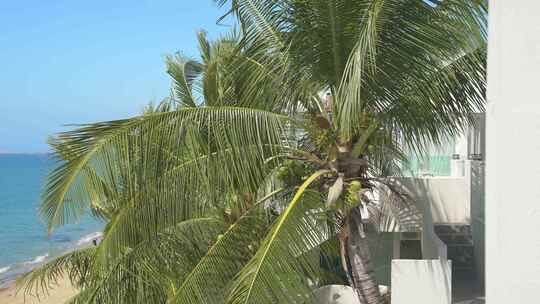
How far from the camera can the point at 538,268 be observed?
3.25 metres

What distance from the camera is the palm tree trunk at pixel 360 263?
740cm

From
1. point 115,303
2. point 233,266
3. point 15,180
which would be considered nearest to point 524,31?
point 233,266

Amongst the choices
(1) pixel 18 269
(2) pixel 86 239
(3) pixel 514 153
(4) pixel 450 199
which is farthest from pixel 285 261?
(2) pixel 86 239

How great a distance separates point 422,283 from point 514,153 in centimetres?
465

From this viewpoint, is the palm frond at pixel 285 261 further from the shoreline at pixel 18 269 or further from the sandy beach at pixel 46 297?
the shoreline at pixel 18 269

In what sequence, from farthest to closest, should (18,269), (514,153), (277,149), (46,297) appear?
(18,269) → (46,297) → (277,149) → (514,153)

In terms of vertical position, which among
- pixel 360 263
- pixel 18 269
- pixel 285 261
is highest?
pixel 285 261

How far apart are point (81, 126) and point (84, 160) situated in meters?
0.32

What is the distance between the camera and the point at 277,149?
741 cm

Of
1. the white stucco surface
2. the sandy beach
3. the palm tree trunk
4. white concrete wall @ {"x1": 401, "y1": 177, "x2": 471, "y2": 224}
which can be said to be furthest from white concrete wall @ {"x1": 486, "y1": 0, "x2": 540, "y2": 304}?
the sandy beach

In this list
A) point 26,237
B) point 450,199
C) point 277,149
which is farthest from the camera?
point 26,237

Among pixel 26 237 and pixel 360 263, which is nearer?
pixel 360 263

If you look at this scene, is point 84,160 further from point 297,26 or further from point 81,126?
point 297,26

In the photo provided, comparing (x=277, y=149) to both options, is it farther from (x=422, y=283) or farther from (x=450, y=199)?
(x=450, y=199)
